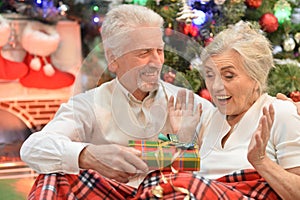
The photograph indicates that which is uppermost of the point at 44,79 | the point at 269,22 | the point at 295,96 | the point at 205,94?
the point at 205,94

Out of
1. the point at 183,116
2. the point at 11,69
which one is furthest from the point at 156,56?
the point at 11,69

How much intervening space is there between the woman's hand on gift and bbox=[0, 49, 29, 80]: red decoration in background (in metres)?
2.01

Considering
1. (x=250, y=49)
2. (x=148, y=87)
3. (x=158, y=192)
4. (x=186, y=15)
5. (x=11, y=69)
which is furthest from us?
(x=11, y=69)

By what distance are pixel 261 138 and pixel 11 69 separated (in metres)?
2.20

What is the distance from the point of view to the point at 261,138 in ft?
4.08

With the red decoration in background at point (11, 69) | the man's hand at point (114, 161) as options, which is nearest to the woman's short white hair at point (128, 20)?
the man's hand at point (114, 161)

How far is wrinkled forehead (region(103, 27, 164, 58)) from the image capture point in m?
1.27

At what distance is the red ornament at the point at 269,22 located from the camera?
2.56 m

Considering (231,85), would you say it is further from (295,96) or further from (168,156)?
(295,96)

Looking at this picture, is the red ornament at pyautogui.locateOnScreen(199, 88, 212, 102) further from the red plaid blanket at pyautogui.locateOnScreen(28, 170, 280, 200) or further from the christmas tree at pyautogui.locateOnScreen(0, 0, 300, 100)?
the christmas tree at pyautogui.locateOnScreen(0, 0, 300, 100)

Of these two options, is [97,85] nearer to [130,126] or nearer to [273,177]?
[130,126]

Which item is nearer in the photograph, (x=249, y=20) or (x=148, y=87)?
(x=148, y=87)

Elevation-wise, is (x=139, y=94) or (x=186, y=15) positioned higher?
(x=139, y=94)

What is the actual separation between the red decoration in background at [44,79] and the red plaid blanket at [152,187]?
6.33 feet
